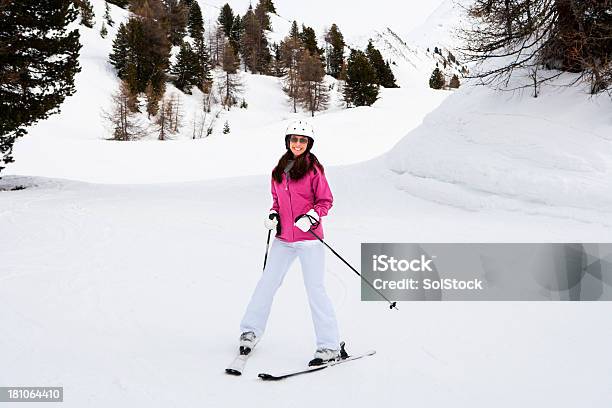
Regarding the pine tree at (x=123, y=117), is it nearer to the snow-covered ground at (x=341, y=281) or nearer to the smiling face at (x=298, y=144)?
the snow-covered ground at (x=341, y=281)

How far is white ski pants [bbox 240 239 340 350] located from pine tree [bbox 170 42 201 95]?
49.7 metres

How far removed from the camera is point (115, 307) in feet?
14.7

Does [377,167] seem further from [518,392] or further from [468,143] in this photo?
[518,392]

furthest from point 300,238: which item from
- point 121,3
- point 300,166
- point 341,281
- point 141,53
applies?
point 121,3

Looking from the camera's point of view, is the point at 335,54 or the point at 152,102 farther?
the point at 335,54

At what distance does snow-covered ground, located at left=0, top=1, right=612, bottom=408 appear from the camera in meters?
3.10

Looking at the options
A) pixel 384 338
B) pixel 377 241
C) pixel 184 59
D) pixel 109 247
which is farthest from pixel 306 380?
pixel 184 59

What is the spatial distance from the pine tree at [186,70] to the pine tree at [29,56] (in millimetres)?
37630

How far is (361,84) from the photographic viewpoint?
48.2 m

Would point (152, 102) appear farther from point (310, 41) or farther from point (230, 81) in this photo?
point (310, 41)

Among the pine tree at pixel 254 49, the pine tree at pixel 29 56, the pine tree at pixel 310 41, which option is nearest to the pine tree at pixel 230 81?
the pine tree at pixel 254 49

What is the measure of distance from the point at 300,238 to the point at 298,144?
77cm
